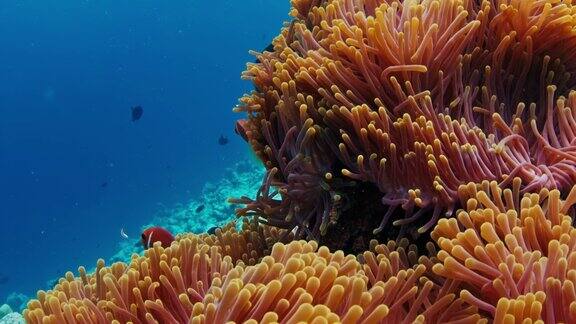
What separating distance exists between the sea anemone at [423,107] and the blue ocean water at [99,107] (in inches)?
2107

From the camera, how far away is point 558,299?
1346 millimetres

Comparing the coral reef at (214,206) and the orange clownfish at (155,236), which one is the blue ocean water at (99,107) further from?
the orange clownfish at (155,236)

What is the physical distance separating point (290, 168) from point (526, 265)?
3.85 ft

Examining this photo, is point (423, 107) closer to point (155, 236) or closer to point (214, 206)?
point (155, 236)

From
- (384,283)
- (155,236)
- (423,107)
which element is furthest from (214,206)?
(384,283)

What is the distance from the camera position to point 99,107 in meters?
83.1

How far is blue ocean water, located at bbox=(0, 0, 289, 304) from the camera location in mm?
65188

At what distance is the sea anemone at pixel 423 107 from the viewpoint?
75.6 inches

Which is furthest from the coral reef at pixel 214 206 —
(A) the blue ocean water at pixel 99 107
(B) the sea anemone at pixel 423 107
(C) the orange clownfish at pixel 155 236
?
(A) the blue ocean water at pixel 99 107

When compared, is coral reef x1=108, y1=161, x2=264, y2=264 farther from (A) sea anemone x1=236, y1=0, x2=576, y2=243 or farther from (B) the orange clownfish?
(A) sea anemone x1=236, y1=0, x2=576, y2=243

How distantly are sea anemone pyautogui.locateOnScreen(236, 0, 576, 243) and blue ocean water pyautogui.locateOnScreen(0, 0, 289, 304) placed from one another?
176ft

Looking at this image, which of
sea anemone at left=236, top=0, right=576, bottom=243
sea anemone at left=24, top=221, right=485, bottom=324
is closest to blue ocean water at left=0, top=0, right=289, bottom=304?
sea anemone at left=236, top=0, right=576, bottom=243

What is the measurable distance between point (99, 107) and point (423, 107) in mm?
87298

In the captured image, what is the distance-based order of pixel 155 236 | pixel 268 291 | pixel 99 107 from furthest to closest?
pixel 99 107
pixel 155 236
pixel 268 291
